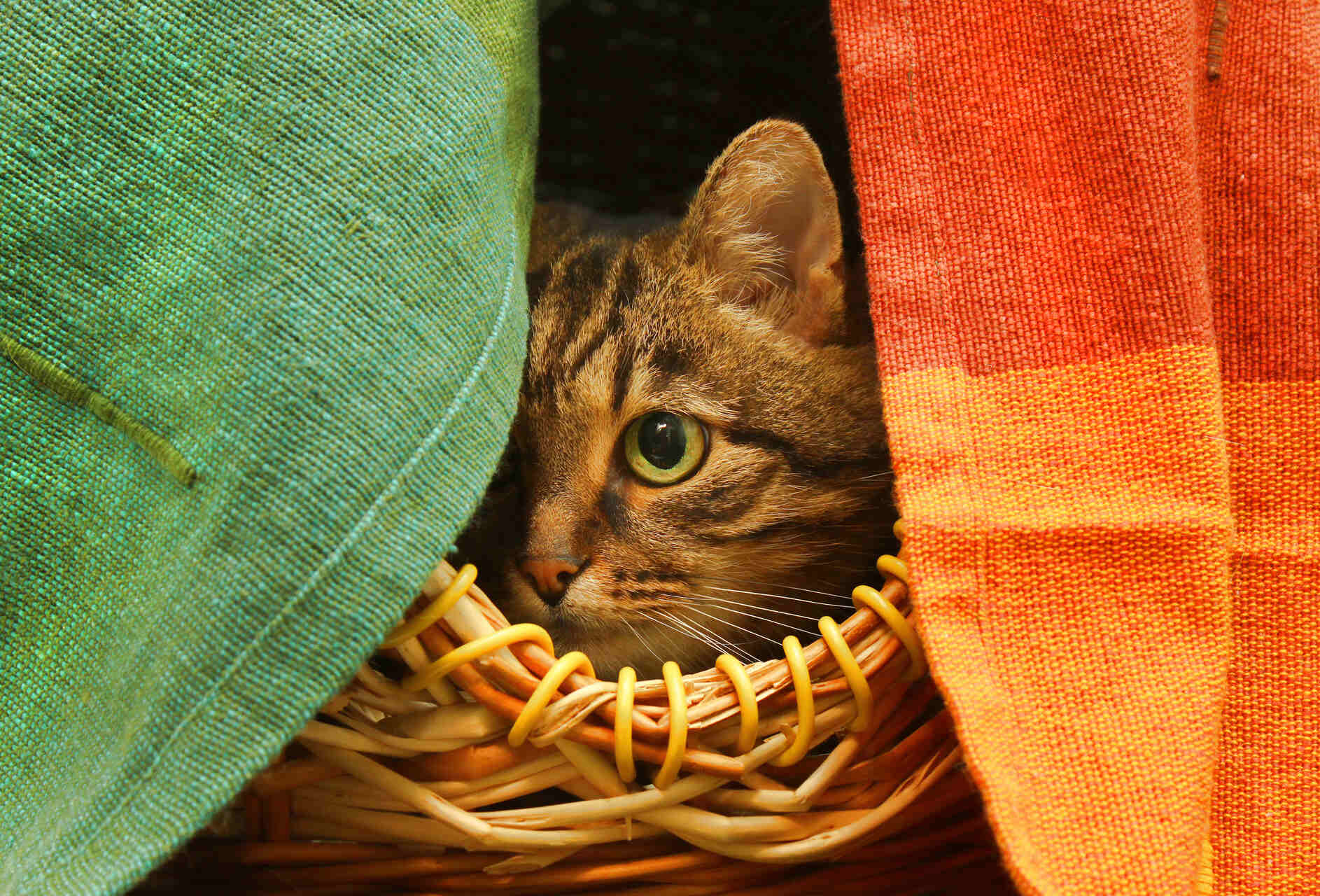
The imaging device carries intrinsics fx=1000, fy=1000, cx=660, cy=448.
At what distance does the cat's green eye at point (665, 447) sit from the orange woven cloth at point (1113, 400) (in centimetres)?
28

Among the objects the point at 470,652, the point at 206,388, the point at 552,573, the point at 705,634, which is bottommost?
the point at 705,634

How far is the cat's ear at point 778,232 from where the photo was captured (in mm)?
1017

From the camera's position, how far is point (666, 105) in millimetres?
1480

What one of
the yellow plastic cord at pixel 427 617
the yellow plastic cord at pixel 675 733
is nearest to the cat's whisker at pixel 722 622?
the yellow plastic cord at pixel 675 733

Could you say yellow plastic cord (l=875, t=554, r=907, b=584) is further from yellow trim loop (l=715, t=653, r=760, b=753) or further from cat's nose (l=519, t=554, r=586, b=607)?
cat's nose (l=519, t=554, r=586, b=607)

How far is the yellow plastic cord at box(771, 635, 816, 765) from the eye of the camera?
0.75m

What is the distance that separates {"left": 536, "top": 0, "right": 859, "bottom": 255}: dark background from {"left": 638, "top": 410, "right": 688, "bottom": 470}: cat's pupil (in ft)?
1.47

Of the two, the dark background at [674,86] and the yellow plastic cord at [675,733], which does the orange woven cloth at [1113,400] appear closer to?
the yellow plastic cord at [675,733]

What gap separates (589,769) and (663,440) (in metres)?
0.36

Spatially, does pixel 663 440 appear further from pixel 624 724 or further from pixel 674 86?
pixel 674 86

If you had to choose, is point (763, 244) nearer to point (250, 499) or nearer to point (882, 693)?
point (882, 693)

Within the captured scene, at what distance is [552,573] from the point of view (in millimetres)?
952

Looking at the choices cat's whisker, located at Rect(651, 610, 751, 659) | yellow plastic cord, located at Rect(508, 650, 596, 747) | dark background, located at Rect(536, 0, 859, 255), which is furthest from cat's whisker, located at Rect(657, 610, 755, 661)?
dark background, located at Rect(536, 0, 859, 255)

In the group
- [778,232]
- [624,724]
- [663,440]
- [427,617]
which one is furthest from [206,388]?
[778,232]
